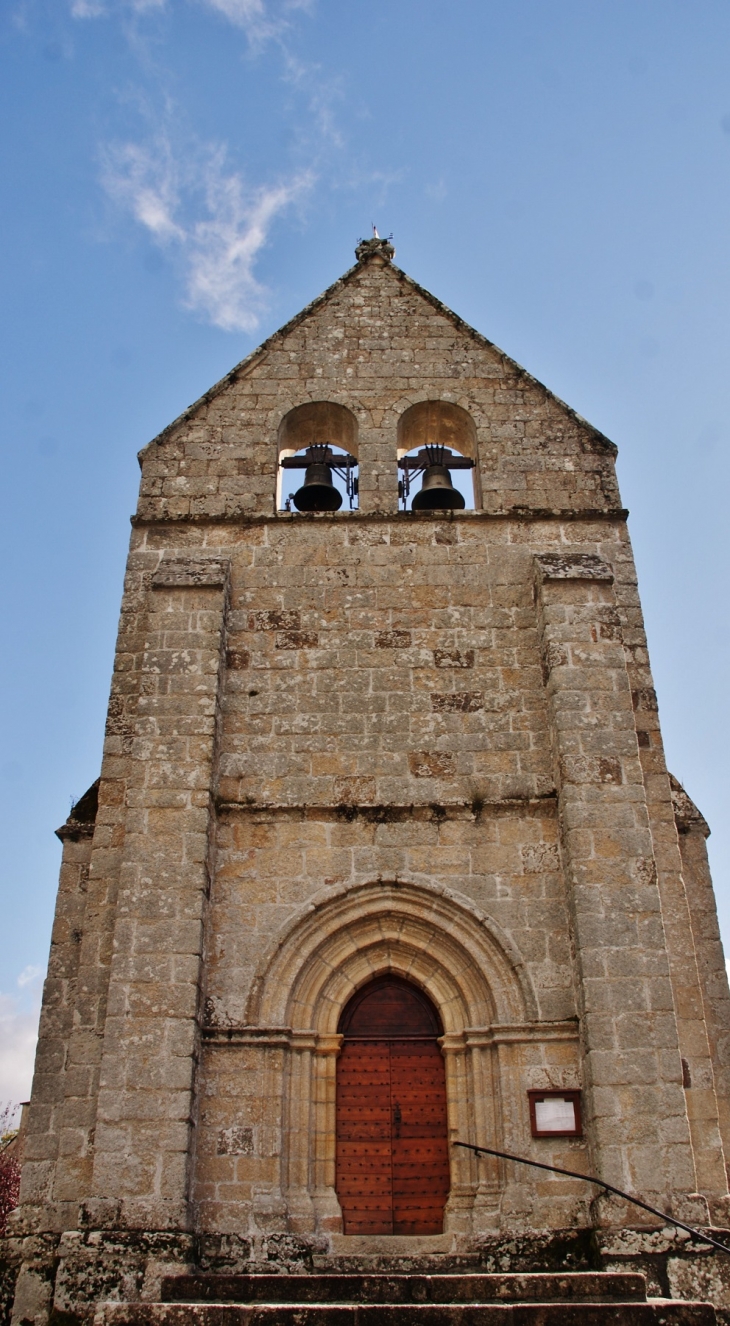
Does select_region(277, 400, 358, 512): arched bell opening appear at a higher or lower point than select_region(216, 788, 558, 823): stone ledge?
higher

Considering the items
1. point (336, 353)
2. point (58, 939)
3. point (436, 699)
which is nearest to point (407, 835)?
point (436, 699)

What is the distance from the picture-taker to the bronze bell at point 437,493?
9.90m

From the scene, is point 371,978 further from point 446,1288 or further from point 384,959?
point 446,1288

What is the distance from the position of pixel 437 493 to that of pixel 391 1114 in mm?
5307

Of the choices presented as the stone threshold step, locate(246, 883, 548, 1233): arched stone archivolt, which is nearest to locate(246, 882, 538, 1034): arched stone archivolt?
locate(246, 883, 548, 1233): arched stone archivolt

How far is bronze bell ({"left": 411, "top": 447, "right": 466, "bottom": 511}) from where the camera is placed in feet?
32.5

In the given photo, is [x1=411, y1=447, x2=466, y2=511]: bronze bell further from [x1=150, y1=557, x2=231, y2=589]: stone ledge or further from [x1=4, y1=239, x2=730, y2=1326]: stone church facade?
[x1=150, y1=557, x2=231, y2=589]: stone ledge

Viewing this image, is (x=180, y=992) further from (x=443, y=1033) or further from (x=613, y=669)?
(x=613, y=669)

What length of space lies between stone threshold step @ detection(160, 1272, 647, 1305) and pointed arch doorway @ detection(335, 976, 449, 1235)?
51.3 inches

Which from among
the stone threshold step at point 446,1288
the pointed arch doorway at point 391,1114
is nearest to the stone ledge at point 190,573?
the pointed arch doorway at point 391,1114

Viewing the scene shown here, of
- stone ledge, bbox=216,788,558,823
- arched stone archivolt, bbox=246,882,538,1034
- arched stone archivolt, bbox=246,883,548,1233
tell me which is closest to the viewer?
arched stone archivolt, bbox=246,883,548,1233

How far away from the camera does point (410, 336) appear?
10.4m

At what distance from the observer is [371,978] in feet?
25.2

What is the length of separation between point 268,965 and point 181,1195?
1535mm
